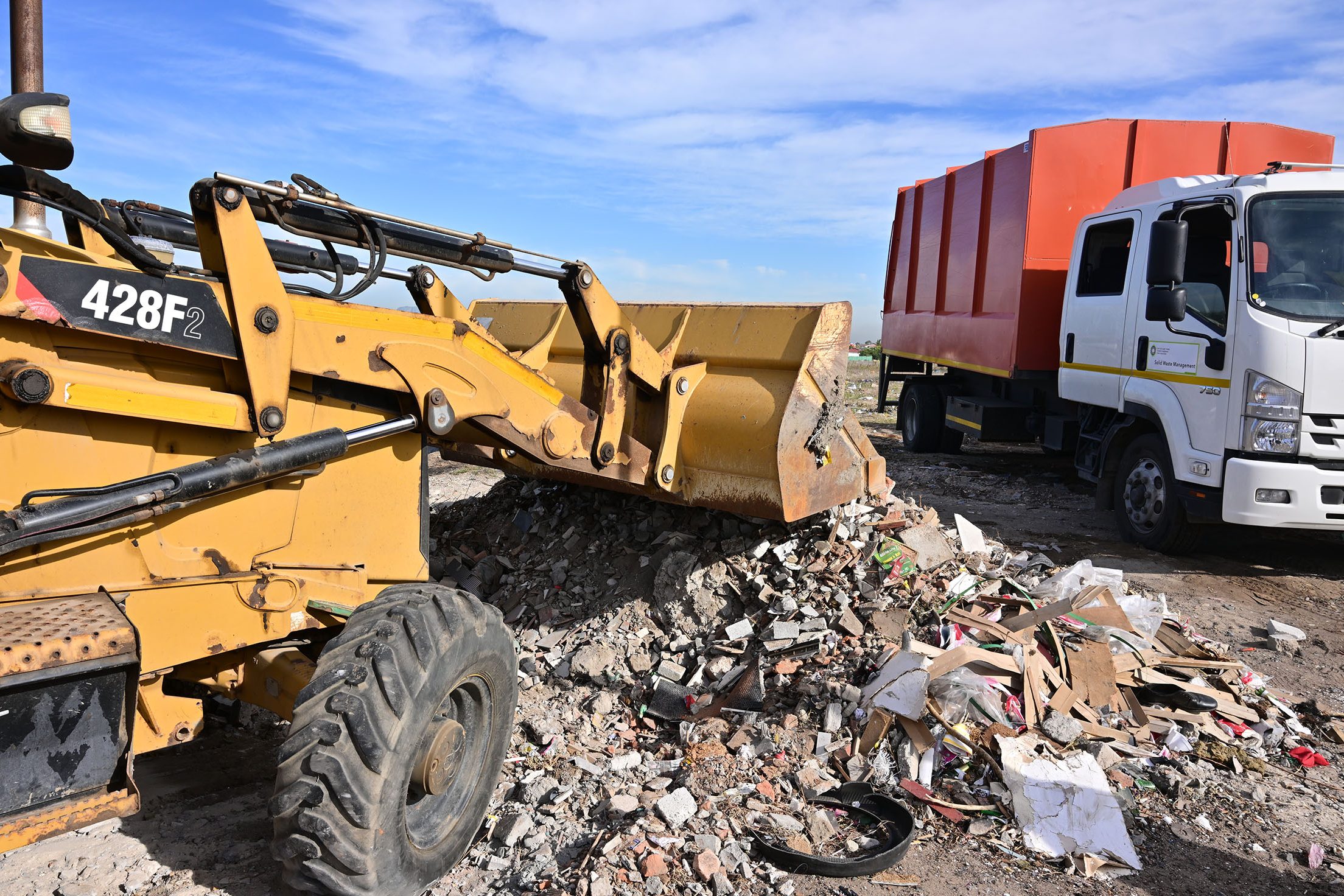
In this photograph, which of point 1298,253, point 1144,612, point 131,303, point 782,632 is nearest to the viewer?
point 131,303

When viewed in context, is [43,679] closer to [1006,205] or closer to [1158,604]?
[1158,604]

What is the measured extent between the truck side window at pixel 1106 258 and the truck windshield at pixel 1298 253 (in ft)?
3.67

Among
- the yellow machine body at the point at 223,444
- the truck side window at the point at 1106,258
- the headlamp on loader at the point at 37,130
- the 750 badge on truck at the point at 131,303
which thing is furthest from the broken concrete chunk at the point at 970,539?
the headlamp on loader at the point at 37,130

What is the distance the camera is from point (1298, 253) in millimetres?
5824

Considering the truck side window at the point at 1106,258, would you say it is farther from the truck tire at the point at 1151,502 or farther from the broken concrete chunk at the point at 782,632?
the broken concrete chunk at the point at 782,632

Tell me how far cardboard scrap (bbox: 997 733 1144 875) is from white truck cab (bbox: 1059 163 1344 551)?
3.07 meters

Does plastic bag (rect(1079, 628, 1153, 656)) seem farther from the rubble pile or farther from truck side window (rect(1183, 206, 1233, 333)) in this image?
truck side window (rect(1183, 206, 1233, 333))

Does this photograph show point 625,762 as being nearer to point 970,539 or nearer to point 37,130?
point 970,539

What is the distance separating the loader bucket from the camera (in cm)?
432

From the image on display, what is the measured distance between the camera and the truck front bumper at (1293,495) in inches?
222

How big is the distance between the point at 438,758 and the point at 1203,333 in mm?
5584

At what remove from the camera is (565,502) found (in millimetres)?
5871

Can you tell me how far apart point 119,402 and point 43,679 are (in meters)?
0.74

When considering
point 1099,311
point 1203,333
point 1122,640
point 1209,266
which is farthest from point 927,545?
point 1099,311
